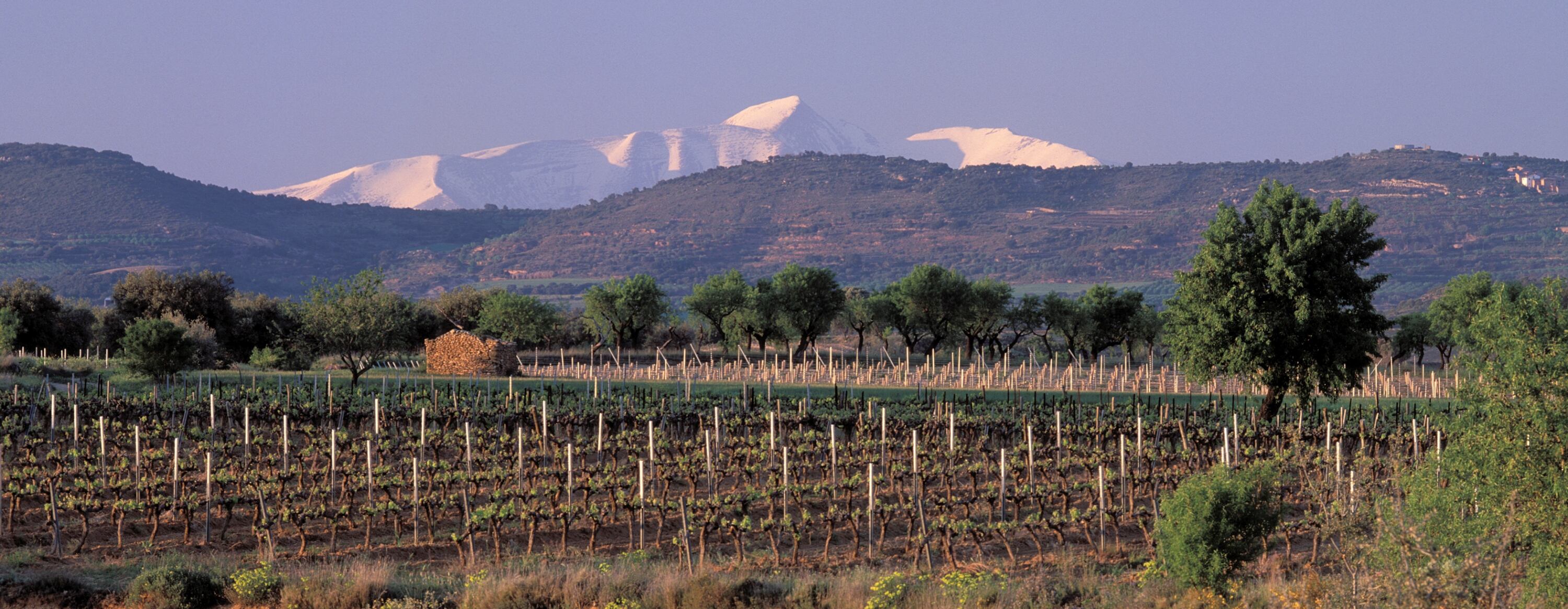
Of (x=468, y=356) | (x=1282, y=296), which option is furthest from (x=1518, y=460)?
(x=468, y=356)

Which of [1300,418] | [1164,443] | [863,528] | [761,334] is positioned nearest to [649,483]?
[863,528]

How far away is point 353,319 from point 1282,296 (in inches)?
1060

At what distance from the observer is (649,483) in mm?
26844

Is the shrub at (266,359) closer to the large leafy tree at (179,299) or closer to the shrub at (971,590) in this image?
the large leafy tree at (179,299)

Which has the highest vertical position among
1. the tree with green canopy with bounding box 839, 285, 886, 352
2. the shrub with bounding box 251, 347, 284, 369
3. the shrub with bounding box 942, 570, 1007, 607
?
the tree with green canopy with bounding box 839, 285, 886, 352

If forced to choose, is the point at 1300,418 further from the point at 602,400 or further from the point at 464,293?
the point at 464,293

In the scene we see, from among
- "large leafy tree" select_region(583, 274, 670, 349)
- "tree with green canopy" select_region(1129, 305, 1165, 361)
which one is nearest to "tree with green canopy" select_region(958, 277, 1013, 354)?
"tree with green canopy" select_region(1129, 305, 1165, 361)

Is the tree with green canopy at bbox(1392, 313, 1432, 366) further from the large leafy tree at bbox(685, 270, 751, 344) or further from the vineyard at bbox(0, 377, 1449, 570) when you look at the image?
the vineyard at bbox(0, 377, 1449, 570)

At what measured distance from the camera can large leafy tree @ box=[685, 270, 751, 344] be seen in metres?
82.2

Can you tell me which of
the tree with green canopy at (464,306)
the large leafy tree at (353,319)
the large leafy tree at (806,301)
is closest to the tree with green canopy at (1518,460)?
the large leafy tree at (353,319)

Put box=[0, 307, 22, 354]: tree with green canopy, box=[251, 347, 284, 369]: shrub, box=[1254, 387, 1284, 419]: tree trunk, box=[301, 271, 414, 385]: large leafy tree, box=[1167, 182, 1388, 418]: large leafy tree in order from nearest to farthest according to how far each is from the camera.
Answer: box=[1167, 182, 1388, 418]: large leafy tree, box=[1254, 387, 1284, 419]: tree trunk, box=[301, 271, 414, 385]: large leafy tree, box=[0, 307, 22, 354]: tree with green canopy, box=[251, 347, 284, 369]: shrub

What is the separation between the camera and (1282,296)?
110 ft

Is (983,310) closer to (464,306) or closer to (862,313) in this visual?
(862,313)

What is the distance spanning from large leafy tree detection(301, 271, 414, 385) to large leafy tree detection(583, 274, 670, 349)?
120 feet
